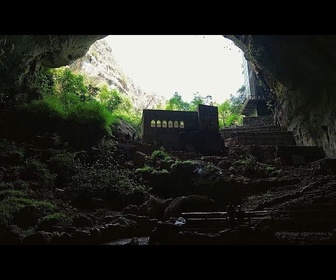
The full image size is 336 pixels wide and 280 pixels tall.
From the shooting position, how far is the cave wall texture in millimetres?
16031

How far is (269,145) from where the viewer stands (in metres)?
24.3

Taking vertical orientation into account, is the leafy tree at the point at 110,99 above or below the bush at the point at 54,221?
above

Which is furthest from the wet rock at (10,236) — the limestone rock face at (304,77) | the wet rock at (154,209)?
the limestone rock face at (304,77)

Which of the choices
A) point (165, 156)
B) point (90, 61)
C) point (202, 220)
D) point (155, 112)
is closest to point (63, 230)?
point (202, 220)

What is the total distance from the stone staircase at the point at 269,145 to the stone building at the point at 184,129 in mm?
1943

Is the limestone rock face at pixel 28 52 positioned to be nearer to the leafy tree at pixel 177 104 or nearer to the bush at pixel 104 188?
the bush at pixel 104 188

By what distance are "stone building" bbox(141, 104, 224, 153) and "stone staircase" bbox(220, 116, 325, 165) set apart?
6.38 feet

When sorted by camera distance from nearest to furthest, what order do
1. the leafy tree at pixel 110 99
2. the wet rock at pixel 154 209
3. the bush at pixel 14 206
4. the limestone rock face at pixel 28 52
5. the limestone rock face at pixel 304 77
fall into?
the bush at pixel 14 206, the wet rock at pixel 154 209, the limestone rock face at pixel 304 77, the limestone rock face at pixel 28 52, the leafy tree at pixel 110 99

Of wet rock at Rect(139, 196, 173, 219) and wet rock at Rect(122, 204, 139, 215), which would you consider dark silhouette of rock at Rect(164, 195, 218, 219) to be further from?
wet rock at Rect(122, 204, 139, 215)

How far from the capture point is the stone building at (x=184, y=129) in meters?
26.5

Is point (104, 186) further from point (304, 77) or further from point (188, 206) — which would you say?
point (304, 77)

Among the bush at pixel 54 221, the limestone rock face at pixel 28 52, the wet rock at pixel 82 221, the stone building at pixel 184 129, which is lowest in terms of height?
the wet rock at pixel 82 221

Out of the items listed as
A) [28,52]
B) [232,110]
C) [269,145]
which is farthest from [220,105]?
[28,52]

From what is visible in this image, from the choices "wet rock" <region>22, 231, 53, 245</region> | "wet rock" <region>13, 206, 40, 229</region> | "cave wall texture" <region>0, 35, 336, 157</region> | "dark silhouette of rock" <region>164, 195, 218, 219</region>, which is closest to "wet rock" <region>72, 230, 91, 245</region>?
"wet rock" <region>22, 231, 53, 245</region>
